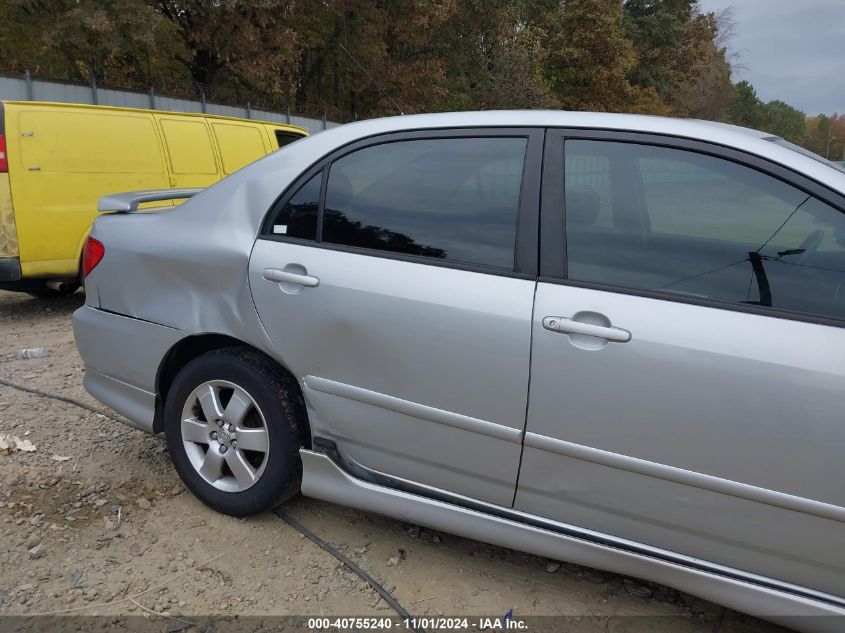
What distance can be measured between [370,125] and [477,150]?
A: 1.60ft

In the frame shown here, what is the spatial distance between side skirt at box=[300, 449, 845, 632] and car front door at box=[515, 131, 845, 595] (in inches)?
1.9

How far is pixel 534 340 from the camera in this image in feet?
6.55

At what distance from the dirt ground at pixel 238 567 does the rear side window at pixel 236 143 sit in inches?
187

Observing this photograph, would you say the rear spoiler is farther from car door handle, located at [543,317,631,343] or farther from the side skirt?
car door handle, located at [543,317,631,343]

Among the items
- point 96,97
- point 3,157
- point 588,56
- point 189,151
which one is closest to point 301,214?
point 3,157

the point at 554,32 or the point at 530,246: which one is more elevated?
the point at 554,32

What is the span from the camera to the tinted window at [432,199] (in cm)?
221

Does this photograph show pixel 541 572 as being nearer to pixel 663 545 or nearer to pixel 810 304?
pixel 663 545

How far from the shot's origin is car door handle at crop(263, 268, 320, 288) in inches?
93.4

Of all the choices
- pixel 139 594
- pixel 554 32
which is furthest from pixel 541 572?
pixel 554 32

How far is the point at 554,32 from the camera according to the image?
95.7 feet

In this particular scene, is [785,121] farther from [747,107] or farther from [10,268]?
[10,268]

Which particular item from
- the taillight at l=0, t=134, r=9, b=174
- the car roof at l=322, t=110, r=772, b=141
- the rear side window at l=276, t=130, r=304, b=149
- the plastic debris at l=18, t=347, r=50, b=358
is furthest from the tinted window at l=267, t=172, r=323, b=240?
the rear side window at l=276, t=130, r=304, b=149

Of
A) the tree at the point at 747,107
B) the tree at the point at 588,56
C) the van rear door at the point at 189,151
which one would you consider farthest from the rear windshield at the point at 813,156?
the tree at the point at 747,107
